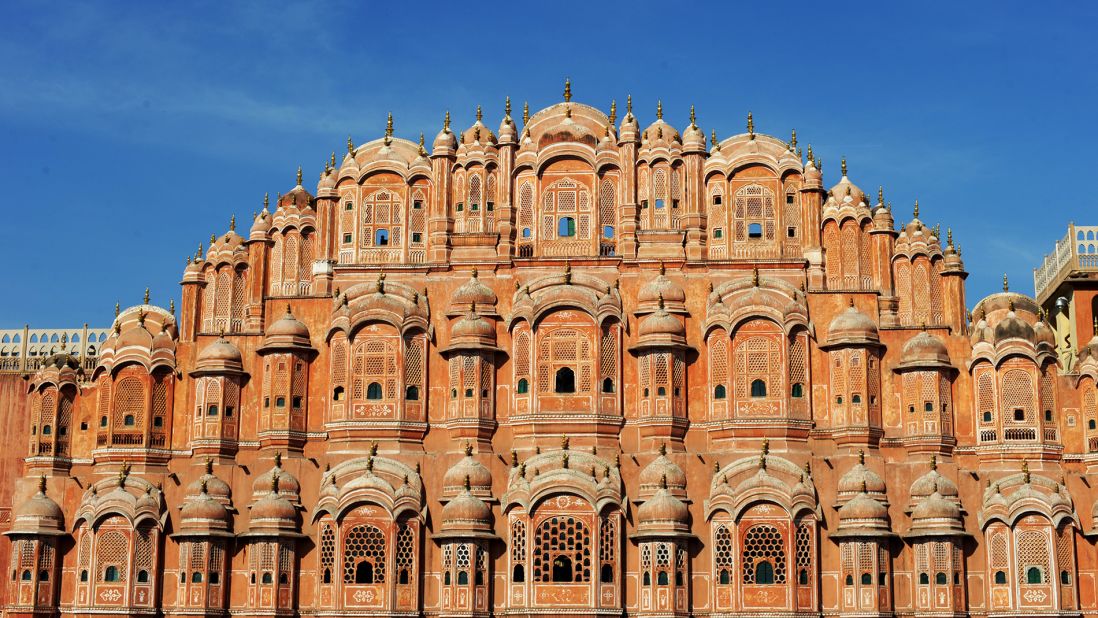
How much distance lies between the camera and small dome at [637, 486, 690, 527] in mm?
43812

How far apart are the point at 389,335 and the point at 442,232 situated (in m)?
3.83

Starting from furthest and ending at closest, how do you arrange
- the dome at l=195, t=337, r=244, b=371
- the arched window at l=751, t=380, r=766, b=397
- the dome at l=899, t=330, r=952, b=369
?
the dome at l=195, t=337, r=244, b=371 → the arched window at l=751, t=380, r=766, b=397 → the dome at l=899, t=330, r=952, b=369

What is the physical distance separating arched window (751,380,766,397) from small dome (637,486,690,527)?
14.0ft

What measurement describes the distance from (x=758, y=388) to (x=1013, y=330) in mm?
7630

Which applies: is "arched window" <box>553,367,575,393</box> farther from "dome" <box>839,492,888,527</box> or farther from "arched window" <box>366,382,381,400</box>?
"dome" <box>839,492,888,527</box>

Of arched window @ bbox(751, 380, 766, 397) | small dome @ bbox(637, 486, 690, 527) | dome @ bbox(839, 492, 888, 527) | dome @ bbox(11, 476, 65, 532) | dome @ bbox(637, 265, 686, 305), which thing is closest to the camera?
small dome @ bbox(637, 486, 690, 527)

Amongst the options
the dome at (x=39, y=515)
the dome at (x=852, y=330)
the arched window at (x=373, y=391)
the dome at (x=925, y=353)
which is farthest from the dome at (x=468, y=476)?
the dome at (x=925, y=353)

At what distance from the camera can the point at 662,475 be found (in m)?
44.5

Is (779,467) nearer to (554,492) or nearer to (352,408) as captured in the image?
(554,492)

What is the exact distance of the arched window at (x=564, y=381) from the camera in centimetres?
4666

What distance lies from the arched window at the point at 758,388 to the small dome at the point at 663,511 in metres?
4.26

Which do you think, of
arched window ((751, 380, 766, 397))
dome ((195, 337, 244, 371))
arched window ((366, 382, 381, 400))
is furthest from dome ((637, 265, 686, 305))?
dome ((195, 337, 244, 371))

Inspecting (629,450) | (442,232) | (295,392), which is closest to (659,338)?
(629,450)

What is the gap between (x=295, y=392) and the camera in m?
47.4
